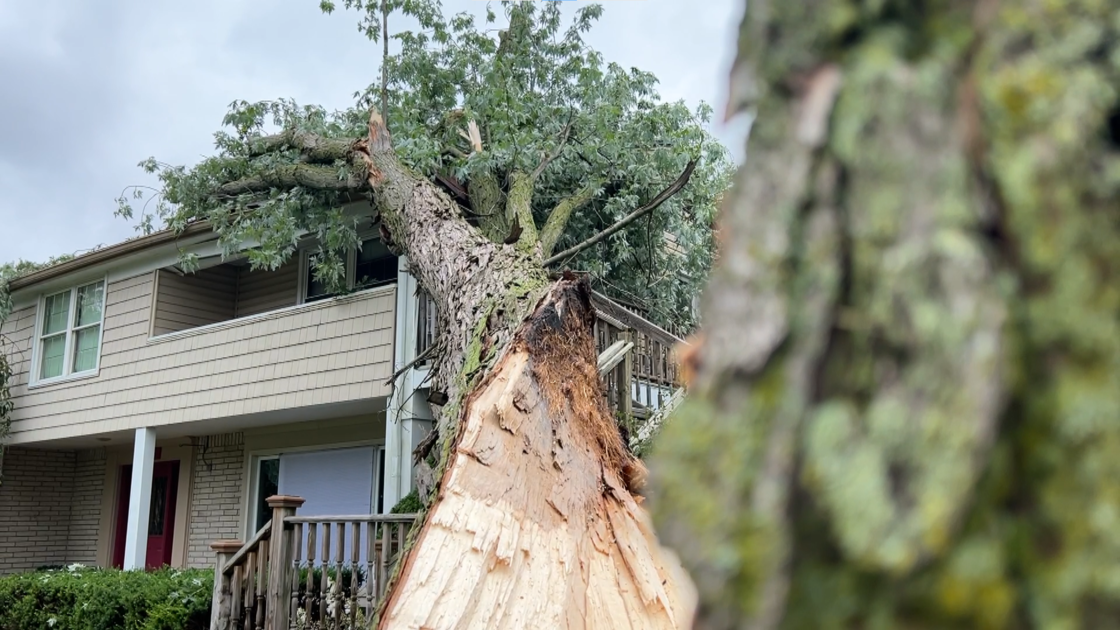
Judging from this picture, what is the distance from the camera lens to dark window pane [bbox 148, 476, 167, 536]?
16203 millimetres

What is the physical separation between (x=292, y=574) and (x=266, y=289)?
855 cm

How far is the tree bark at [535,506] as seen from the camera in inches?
98.2

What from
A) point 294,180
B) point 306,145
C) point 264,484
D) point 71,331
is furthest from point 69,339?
point 306,145

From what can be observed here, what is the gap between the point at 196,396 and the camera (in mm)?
13320

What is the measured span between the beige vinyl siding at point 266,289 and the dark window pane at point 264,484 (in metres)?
2.61

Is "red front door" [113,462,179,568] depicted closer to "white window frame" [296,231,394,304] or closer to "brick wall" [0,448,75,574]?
"brick wall" [0,448,75,574]

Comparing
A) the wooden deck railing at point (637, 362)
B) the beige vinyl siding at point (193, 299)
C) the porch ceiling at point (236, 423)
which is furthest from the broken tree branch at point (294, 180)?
the beige vinyl siding at point (193, 299)

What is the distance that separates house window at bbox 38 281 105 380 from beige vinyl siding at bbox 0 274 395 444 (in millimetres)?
362

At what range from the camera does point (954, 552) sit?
430mm

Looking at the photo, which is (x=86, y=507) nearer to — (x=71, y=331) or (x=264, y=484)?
(x=71, y=331)

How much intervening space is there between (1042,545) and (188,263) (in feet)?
43.3

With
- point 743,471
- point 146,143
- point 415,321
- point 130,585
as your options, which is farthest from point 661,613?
point 146,143

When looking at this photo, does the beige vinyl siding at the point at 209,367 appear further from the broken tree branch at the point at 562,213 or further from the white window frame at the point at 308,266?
the broken tree branch at the point at 562,213

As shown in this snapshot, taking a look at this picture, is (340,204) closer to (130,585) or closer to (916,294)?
(130,585)
